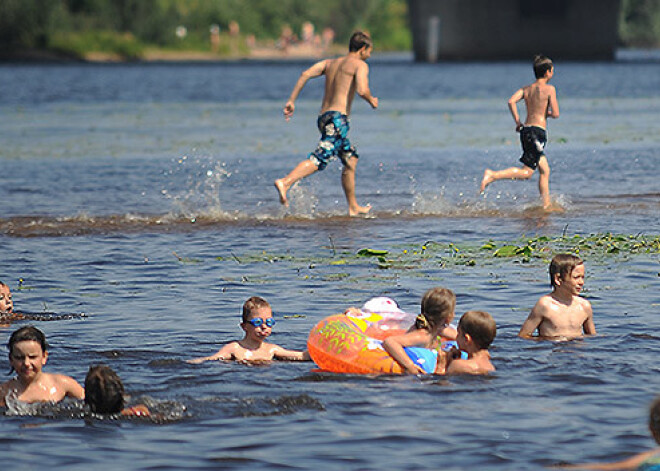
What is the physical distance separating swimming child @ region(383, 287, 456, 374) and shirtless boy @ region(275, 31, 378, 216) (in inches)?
257

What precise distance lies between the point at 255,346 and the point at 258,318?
0.86ft

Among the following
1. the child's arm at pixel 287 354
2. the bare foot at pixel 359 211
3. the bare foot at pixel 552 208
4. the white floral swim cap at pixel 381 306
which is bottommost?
the child's arm at pixel 287 354

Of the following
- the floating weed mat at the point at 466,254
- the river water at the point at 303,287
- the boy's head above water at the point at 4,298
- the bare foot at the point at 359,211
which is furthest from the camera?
the bare foot at the point at 359,211

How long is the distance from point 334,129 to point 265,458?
878 centimetres

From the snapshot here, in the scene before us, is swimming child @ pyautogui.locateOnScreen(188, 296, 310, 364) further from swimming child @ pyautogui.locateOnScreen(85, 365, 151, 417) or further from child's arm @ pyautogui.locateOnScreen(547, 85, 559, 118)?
child's arm @ pyautogui.locateOnScreen(547, 85, 559, 118)

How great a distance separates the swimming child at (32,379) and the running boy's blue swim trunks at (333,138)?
7.60 meters

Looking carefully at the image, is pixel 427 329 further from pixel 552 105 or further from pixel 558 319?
pixel 552 105

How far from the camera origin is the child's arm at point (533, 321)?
9711 millimetres

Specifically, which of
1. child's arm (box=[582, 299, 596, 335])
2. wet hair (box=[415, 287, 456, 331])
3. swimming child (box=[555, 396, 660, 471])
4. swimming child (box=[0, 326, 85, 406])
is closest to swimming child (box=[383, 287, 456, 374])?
wet hair (box=[415, 287, 456, 331])

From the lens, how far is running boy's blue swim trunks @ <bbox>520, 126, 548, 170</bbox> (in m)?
16.2

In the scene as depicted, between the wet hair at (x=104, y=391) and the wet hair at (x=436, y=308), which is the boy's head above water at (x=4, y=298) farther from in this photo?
the wet hair at (x=436, y=308)

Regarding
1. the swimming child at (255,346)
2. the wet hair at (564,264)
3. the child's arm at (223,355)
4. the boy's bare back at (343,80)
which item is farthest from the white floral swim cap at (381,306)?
the boy's bare back at (343,80)

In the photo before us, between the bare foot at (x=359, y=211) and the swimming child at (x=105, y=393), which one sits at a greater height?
the bare foot at (x=359, y=211)

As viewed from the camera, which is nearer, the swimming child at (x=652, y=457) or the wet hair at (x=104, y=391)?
the swimming child at (x=652, y=457)
